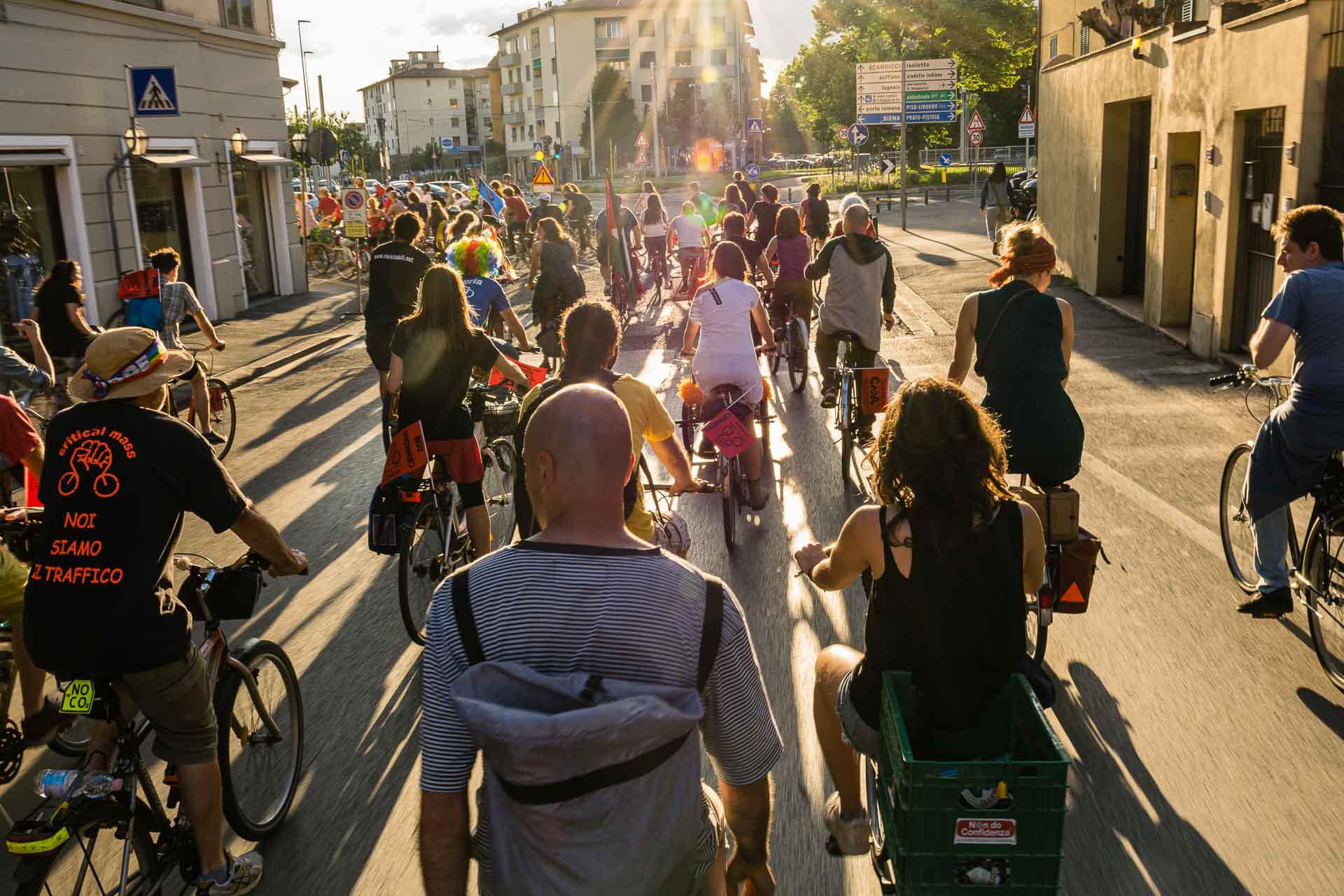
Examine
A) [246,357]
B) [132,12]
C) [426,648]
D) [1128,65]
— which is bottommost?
[246,357]

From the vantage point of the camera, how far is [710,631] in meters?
2.38

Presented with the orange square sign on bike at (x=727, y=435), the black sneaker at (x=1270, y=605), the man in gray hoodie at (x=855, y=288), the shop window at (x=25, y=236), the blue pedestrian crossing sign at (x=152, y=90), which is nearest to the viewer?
the black sneaker at (x=1270, y=605)

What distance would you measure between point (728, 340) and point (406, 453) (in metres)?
2.72

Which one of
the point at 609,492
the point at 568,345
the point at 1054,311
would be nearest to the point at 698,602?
the point at 609,492

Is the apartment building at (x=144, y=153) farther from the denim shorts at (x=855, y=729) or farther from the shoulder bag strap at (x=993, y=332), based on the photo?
the denim shorts at (x=855, y=729)

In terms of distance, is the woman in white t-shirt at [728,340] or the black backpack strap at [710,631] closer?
the black backpack strap at [710,631]

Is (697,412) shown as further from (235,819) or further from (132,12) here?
(132,12)

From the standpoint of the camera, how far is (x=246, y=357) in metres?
16.3

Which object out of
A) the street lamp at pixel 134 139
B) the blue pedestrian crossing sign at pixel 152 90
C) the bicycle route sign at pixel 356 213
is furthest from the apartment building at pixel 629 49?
the blue pedestrian crossing sign at pixel 152 90

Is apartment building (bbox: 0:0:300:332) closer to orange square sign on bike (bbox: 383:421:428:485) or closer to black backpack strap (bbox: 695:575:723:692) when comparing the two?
orange square sign on bike (bbox: 383:421:428:485)

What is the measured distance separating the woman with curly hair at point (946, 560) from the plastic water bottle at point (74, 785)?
6.89ft

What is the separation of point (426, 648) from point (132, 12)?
18.6 meters

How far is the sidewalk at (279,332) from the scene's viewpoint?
1571 centimetres

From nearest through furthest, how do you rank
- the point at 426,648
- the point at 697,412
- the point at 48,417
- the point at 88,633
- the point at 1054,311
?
the point at 426,648 → the point at 88,633 → the point at 1054,311 → the point at 697,412 → the point at 48,417
